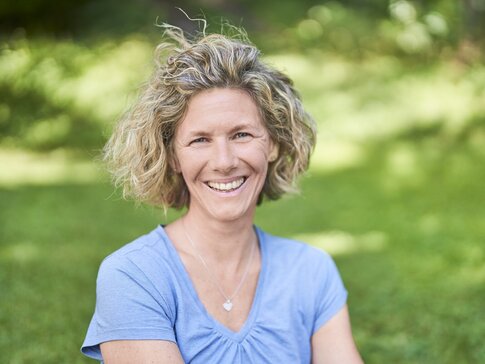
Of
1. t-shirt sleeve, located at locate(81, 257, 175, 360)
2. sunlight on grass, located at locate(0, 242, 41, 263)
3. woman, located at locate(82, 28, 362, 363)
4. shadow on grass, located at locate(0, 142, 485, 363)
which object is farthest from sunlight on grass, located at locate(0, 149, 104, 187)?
t-shirt sleeve, located at locate(81, 257, 175, 360)

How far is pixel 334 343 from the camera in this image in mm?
2449

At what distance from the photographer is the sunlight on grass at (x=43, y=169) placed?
6996 millimetres

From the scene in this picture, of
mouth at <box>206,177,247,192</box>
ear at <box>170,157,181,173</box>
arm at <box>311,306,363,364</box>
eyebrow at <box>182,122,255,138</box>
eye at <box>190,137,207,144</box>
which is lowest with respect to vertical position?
arm at <box>311,306,363,364</box>

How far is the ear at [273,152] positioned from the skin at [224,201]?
0.04m

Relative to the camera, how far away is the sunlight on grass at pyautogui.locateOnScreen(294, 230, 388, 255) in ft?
17.5

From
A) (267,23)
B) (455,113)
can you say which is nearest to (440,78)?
(455,113)

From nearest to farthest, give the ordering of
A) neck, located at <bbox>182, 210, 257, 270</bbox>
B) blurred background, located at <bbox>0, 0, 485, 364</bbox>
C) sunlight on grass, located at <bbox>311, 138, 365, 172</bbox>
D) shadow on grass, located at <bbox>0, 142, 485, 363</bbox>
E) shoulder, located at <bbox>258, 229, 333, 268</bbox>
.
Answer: neck, located at <bbox>182, 210, 257, 270</bbox> < shoulder, located at <bbox>258, 229, 333, 268</bbox> < shadow on grass, located at <bbox>0, 142, 485, 363</bbox> < blurred background, located at <bbox>0, 0, 485, 364</bbox> < sunlight on grass, located at <bbox>311, 138, 365, 172</bbox>

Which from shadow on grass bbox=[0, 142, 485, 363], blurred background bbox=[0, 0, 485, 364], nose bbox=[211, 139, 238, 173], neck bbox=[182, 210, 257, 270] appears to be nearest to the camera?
nose bbox=[211, 139, 238, 173]

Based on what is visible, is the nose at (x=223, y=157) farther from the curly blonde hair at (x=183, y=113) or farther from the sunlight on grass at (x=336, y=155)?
the sunlight on grass at (x=336, y=155)

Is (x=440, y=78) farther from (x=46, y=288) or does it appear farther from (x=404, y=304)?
(x=46, y=288)

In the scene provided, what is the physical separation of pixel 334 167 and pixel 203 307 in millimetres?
5349

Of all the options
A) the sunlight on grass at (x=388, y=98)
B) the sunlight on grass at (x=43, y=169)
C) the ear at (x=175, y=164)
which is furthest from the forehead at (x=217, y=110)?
the sunlight on grass at (x=388, y=98)

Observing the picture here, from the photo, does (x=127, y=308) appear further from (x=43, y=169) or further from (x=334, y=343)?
(x=43, y=169)

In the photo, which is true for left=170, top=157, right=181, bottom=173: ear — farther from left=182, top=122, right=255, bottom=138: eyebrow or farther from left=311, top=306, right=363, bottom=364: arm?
left=311, top=306, right=363, bottom=364: arm
